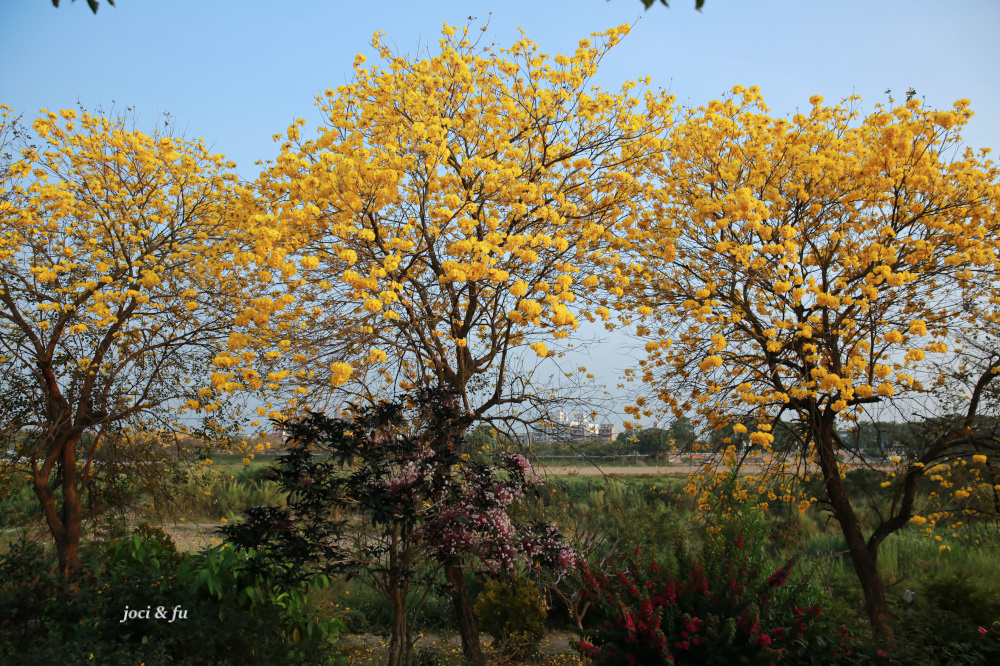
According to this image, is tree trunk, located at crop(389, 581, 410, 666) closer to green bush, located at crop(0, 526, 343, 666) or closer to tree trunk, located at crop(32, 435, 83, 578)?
green bush, located at crop(0, 526, 343, 666)

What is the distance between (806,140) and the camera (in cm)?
664

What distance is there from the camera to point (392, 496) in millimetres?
4484

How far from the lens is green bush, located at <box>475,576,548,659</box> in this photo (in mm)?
7039

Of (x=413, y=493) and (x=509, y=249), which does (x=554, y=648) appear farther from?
(x=509, y=249)

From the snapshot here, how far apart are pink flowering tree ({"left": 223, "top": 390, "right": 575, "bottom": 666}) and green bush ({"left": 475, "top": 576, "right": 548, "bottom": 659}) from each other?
7.18 ft

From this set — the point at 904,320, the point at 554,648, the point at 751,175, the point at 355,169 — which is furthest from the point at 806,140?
the point at 554,648

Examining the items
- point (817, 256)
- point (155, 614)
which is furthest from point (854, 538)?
point (155, 614)

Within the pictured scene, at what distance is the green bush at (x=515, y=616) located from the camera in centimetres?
704

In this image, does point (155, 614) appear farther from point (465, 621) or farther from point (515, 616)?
point (515, 616)

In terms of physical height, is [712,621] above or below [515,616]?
above

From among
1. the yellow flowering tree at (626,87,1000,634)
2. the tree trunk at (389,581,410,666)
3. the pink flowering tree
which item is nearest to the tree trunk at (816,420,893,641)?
the yellow flowering tree at (626,87,1000,634)

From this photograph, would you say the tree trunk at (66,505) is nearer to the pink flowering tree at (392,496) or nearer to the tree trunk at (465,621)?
the pink flowering tree at (392,496)

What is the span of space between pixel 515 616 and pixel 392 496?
355 cm

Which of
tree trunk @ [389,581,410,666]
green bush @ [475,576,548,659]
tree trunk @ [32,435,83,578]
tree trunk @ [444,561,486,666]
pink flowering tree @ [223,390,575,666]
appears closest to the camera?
pink flowering tree @ [223,390,575,666]
